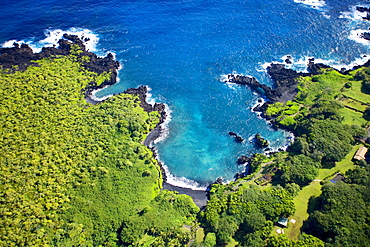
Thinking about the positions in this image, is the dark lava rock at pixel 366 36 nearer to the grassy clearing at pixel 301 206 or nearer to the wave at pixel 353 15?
the wave at pixel 353 15

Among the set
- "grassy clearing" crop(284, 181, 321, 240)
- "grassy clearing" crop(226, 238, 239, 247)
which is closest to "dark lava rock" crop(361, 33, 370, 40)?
"grassy clearing" crop(284, 181, 321, 240)

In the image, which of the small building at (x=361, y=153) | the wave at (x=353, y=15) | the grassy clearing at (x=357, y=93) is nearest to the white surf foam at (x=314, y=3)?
the wave at (x=353, y=15)

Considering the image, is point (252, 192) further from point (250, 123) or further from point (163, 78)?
point (163, 78)

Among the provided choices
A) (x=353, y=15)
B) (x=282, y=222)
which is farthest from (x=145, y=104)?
(x=353, y=15)

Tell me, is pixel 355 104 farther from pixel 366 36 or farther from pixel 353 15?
pixel 353 15

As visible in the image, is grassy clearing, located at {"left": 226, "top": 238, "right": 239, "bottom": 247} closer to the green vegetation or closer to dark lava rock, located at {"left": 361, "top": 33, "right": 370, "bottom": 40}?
the green vegetation

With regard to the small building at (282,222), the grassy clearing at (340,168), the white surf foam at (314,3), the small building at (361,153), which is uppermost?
the white surf foam at (314,3)
